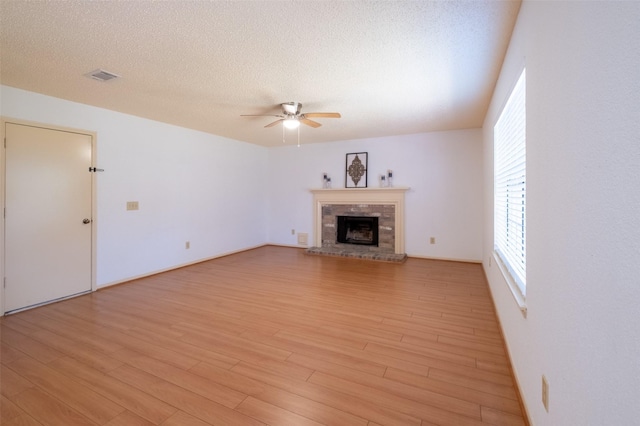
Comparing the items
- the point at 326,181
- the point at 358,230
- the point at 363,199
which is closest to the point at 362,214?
the point at 363,199

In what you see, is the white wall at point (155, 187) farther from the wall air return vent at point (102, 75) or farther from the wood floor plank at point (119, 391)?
the wood floor plank at point (119, 391)

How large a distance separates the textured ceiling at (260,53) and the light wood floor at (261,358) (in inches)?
93.4

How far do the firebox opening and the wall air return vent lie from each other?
4518 millimetres

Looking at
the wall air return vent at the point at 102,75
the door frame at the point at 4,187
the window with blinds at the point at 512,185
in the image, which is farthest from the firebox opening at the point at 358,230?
the wall air return vent at the point at 102,75

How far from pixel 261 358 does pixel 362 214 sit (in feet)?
13.7

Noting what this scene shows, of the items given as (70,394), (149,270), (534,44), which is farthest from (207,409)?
(149,270)

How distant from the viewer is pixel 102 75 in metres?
2.79

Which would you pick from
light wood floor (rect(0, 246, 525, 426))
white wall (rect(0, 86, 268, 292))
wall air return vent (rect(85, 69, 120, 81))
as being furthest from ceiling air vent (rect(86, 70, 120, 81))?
light wood floor (rect(0, 246, 525, 426))

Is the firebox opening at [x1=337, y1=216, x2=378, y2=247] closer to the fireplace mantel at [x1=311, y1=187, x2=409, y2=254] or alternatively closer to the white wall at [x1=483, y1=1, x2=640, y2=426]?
the fireplace mantel at [x1=311, y1=187, x2=409, y2=254]

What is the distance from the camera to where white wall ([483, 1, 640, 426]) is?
2.22ft

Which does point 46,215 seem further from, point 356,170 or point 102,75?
point 356,170

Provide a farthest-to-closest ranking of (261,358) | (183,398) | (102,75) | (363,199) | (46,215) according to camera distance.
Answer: (363,199) < (46,215) < (102,75) < (261,358) < (183,398)

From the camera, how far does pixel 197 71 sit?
2.72 m

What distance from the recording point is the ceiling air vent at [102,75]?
273 cm
